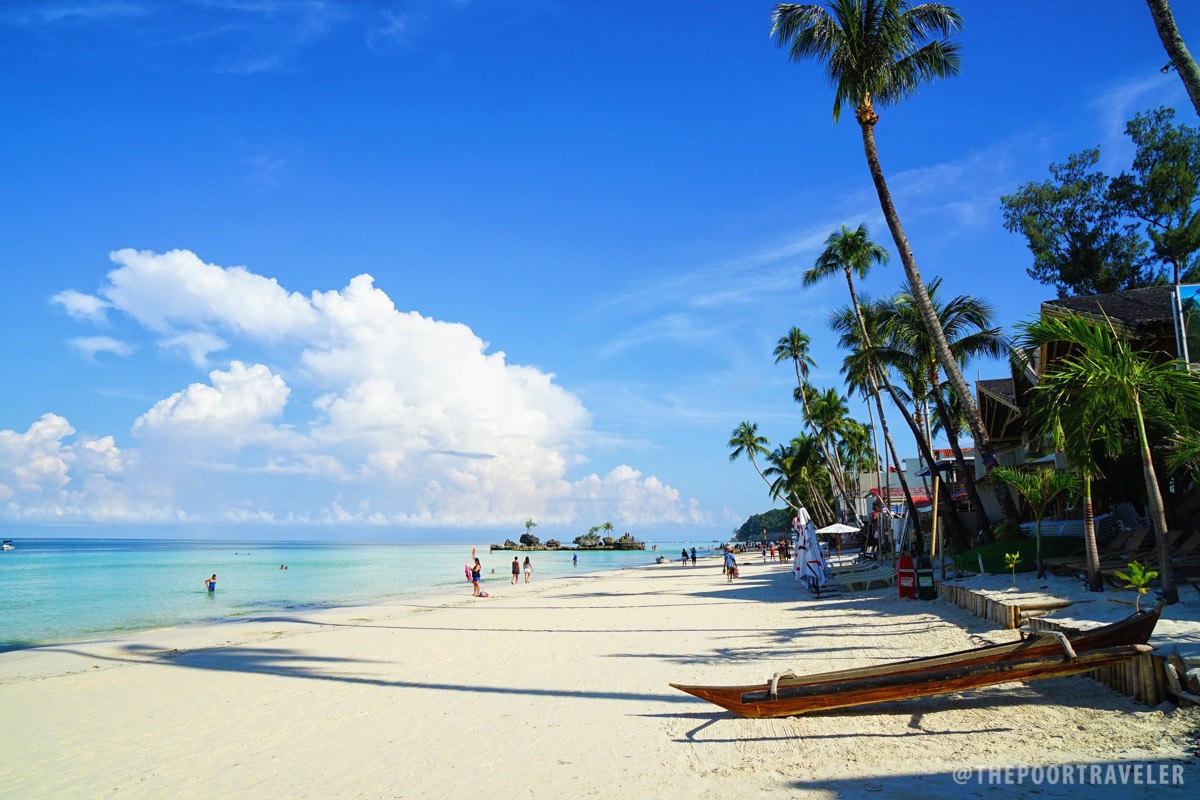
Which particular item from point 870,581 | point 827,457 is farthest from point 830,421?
point 870,581

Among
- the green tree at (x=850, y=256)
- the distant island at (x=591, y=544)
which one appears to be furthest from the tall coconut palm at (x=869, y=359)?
the distant island at (x=591, y=544)

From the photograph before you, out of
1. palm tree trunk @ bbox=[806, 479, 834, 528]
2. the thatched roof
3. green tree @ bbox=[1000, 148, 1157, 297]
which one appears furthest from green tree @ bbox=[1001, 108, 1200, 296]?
palm tree trunk @ bbox=[806, 479, 834, 528]

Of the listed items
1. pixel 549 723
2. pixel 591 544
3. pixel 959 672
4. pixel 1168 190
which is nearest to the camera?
pixel 959 672

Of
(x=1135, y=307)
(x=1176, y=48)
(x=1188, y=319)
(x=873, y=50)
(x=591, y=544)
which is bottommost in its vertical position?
(x=591, y=544)

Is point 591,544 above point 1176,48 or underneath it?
underneath

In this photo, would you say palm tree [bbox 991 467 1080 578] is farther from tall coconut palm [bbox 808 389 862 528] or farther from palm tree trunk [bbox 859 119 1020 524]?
tall coconut palm [bbox 808 389 862 528]

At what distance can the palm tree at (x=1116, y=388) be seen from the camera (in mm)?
8570

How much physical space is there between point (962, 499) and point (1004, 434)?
4241 millimetres

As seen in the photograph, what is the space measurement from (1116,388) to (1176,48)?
14.1ft

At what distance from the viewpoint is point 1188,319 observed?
12211mm

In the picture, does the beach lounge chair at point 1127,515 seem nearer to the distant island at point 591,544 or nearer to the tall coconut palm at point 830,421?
the tall coconut palm at point 830,421

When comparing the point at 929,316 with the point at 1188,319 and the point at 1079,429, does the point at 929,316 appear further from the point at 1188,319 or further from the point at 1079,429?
the point at 1079,429

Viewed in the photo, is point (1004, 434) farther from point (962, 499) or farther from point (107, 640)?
point (107, 640)

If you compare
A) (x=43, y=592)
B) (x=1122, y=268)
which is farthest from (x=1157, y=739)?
(x=43, y=592)
